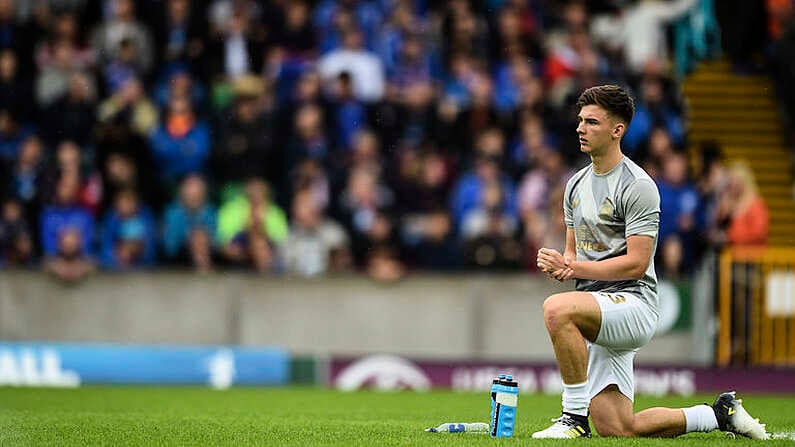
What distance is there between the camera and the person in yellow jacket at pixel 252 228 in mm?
17078

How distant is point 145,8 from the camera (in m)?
20.5

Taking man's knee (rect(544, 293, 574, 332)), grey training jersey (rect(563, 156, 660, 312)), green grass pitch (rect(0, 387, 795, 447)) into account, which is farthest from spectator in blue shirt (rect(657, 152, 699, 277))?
man's knee (rect(544, 293, 574, 332))

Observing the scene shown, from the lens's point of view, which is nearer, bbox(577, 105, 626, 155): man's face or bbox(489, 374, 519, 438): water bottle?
bbox(489, 374, 519, 438): water bottle

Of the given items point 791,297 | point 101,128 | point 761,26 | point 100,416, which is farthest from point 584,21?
point 100,416

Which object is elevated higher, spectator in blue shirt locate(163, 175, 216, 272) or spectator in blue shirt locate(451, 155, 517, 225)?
spectator in blue shirt locate(451, 155, 517, 225)

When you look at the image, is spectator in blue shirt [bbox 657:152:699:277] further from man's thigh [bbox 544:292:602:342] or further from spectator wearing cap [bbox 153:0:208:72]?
man's thigh [bbox 544:292:602:342]

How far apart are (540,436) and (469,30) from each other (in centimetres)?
1193

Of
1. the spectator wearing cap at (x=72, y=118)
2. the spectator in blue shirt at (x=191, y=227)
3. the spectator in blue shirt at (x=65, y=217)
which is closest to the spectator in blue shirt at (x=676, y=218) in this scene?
the spectator in blue shirt at (x=191, y=227)

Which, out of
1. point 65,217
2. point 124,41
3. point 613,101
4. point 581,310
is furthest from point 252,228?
point 581,310

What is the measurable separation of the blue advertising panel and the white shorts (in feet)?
27.5

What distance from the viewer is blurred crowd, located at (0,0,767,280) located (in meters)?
17.2

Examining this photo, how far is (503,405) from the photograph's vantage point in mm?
8664

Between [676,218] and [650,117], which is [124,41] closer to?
[650,117]

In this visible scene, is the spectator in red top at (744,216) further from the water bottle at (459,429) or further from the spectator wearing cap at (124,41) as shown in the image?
the water bottle at (459,429)
